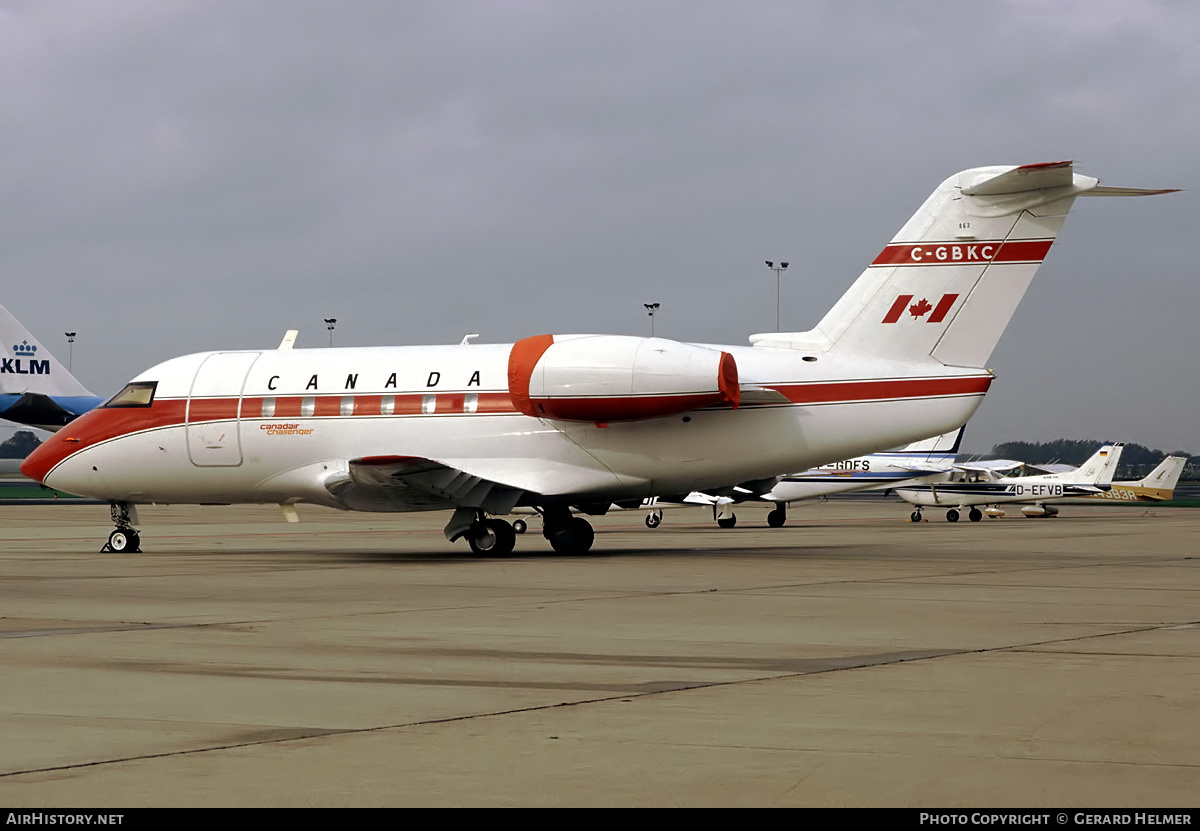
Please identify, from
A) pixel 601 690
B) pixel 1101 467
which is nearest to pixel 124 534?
pixel 601 690

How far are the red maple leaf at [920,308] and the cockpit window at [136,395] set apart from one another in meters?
14.5

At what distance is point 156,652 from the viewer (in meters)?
10.8

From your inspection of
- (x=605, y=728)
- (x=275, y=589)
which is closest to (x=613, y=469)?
(x=275, y=589)

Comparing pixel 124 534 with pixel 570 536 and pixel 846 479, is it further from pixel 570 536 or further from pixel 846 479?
pixel 846 479

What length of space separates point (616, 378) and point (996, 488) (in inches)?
1609

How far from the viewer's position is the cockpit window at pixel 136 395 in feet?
88.1

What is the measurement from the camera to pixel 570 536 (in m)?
26.1

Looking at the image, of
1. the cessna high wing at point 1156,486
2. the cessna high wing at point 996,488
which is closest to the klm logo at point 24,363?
the cessna high wing at point 996,488

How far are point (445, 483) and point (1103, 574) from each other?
10714mm

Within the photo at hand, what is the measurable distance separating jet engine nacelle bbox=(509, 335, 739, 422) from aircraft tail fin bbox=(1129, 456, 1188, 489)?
167 ft

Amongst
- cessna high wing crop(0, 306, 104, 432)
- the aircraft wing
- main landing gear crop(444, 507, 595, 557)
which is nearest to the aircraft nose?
the aircraft wing

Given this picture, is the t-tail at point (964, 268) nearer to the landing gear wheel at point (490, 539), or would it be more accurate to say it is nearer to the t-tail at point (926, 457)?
the landing gear wheel at point (490, 539)

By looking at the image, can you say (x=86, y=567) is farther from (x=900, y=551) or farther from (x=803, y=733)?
(x=803, y=733)

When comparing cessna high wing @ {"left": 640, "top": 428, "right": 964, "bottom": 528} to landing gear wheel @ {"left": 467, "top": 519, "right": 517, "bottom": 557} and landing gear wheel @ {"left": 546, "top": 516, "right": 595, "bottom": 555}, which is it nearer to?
landing gear wheel @ {"left": 546, "top": 516, "right": 595, "bottom": 555}
